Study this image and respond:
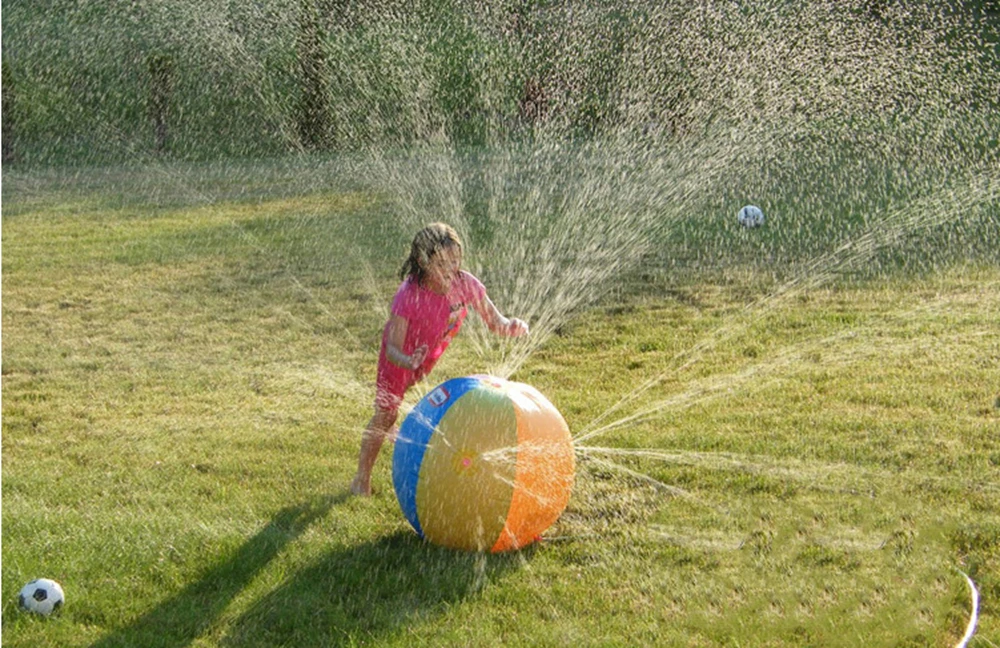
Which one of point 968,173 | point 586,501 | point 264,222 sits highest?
point 968,173

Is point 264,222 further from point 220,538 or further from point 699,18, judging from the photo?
point 220,538

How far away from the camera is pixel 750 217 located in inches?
385

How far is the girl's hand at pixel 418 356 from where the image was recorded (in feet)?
15.4

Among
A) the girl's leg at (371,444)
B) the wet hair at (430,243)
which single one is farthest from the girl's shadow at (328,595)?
the wet hair at (430,243)

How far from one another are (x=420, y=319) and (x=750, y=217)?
5722mm

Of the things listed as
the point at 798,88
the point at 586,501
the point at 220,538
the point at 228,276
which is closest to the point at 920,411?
the point at 586,501

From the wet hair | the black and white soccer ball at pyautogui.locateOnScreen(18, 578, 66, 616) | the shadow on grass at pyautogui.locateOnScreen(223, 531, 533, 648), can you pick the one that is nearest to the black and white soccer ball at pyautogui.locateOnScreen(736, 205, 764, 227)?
the wet hair

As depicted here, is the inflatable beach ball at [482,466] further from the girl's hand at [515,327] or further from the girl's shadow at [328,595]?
the girl's hand at [515,327]

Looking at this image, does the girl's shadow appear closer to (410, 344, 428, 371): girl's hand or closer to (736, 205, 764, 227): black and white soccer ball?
(410, 344, 428, 371): girl's hand

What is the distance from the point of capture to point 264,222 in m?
10.9

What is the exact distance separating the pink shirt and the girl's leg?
126 mm

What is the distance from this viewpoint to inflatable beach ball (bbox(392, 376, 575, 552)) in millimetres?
4098

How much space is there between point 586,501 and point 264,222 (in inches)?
270

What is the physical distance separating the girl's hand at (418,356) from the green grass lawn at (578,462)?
67cm
